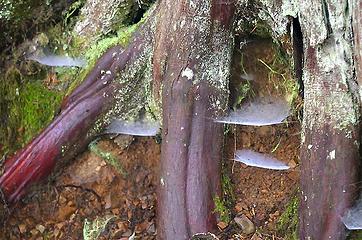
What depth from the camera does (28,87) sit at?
294cm

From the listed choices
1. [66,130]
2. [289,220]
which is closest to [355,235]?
[289,220]

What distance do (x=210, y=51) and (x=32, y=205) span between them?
1171 mm

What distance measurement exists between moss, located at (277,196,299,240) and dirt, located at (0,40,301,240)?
24 millimetres

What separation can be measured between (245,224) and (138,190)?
587mm

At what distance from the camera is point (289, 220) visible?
2475 mm

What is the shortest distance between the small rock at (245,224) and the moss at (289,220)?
4.6 inches

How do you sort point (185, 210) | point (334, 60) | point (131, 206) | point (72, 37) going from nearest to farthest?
point (334, 60) → point (185, 210) → point (131, 206) → point (72, 37)

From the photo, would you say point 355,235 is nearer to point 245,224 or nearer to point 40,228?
point 245,224

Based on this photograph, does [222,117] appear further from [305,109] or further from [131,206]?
[131,206]

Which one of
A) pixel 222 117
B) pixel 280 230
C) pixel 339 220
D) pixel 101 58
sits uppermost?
pixel 101 58

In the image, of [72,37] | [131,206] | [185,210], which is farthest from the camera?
[72,37]

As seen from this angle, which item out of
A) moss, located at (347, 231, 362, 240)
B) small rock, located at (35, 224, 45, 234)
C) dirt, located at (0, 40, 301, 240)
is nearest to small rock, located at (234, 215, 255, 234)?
dirt, located at (0, 40, 301, 240)

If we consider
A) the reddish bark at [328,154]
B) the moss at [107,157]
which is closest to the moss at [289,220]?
the reddish bark at [328,154]

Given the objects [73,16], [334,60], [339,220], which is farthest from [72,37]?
[339,220]
